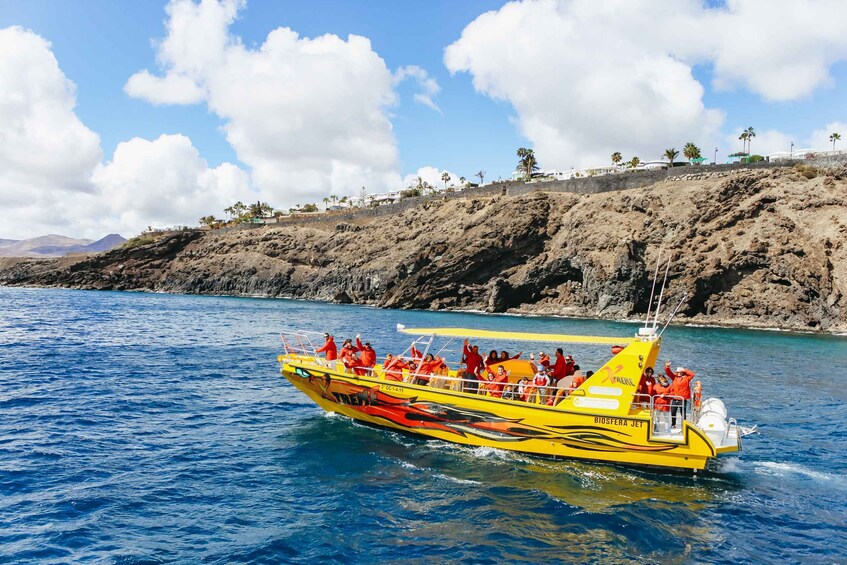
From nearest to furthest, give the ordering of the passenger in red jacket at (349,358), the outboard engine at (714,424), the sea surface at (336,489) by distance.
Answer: the sea surface at (336,489)
the outboard engine at (714,424)
the passenger in red jacket at (349,358)

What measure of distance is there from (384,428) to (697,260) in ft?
169

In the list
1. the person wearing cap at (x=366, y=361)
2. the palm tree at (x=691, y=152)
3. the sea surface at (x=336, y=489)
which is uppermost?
the palm tree at (x=691, y=152)

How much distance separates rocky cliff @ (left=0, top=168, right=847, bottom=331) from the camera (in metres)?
54.6

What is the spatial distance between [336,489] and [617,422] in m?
7.13

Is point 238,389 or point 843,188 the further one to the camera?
point 843,188

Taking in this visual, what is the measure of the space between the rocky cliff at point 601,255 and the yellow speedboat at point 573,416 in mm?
46926

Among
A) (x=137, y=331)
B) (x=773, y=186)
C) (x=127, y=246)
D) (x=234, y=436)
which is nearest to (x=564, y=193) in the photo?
(x=773, y=186)

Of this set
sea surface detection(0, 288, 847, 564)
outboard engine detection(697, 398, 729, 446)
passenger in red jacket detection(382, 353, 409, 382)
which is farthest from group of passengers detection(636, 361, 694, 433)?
passenger in red jacket detection(382, 353, 409, 382)

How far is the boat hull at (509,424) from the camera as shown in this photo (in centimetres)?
1414

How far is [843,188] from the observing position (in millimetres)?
55625

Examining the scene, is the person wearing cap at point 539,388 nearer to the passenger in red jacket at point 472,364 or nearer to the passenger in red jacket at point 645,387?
the passenger in red jacket at point 472,364

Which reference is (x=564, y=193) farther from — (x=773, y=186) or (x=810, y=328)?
(x=810, y=328)

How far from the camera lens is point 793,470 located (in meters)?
14.8

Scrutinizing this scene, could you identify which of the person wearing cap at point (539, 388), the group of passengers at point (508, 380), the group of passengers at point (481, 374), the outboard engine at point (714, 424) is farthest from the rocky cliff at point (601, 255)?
the person wearing cap at point (539, 388)
